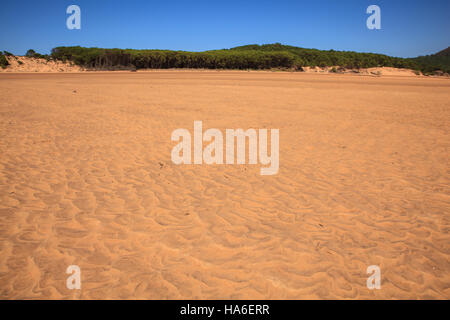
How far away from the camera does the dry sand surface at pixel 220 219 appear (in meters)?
2.98

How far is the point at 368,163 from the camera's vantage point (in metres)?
6.53

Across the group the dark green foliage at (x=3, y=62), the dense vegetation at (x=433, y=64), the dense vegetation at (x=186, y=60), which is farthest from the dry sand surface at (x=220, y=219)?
the dense vegetation at (x=433, y=64)

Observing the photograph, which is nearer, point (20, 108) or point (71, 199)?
point (71, 199)

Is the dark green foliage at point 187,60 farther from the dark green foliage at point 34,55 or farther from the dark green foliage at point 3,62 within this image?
the dark green foliage at point 3,62

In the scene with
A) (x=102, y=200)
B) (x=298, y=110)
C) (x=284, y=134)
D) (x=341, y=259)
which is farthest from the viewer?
(x=298, y=110)

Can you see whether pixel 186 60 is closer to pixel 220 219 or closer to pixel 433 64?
pixel 220 219

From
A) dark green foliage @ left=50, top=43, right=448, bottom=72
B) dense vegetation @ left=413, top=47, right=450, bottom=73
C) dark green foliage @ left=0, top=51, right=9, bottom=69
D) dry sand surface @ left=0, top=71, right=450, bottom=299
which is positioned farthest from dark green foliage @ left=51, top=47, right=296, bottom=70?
dry sand surface @ left=0, top=71, right=450, bottom=299

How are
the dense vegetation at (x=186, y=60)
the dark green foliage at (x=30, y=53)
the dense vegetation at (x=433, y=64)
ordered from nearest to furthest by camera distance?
the dark green foliage at (x=30, y=53)
the dense vegetation at (x=186, y=60)
the dense vegetation at (x=433, y=64)

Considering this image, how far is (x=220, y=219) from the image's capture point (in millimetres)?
4164

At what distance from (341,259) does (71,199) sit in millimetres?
4536
